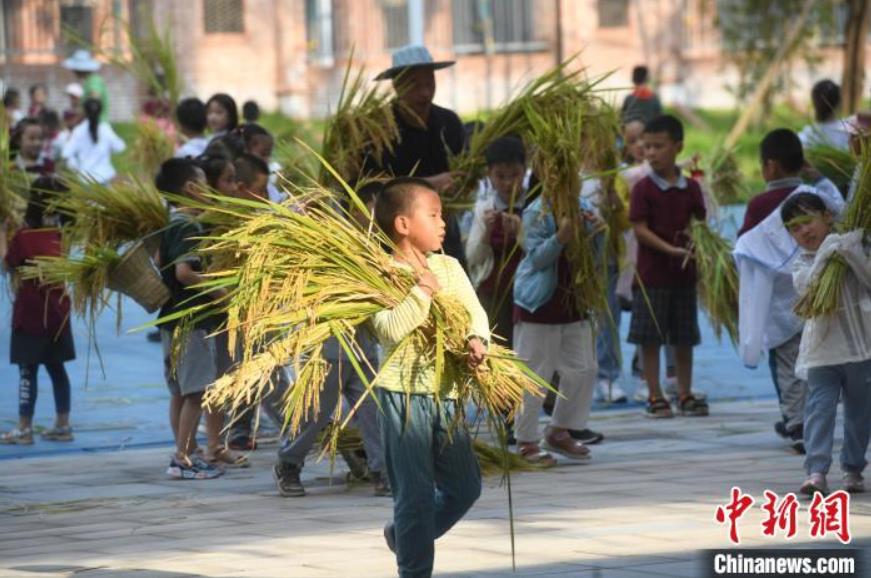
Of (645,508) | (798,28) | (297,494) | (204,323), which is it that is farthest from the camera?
(798,28)

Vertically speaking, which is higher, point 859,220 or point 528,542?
point 859,220

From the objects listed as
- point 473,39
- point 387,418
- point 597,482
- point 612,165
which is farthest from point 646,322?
point 473,39

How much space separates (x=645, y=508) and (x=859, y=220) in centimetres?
156

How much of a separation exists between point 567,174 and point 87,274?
7.77ft

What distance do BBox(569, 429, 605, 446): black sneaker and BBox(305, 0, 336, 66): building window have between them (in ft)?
93.0

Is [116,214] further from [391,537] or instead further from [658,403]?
[391,537]

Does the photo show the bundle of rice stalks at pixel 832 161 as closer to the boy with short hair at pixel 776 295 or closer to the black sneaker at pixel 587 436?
the boy with short hair at pixel 776 295

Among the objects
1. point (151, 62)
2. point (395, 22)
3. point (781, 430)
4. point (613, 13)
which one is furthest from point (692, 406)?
point (613, 13)

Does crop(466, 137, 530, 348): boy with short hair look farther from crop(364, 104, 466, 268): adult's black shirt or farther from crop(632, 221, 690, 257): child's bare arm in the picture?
crop(632, 221, 690, 257): child's bare arm

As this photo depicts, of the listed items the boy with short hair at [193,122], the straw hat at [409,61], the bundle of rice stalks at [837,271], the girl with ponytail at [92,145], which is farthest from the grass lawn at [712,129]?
the bundle of rice stalks at [837,271]

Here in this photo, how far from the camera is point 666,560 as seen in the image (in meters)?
6.61

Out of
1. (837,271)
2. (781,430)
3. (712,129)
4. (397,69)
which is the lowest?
(781,430)

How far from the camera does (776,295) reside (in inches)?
370

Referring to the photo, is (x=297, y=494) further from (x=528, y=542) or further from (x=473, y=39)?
(x=473, y=39)
